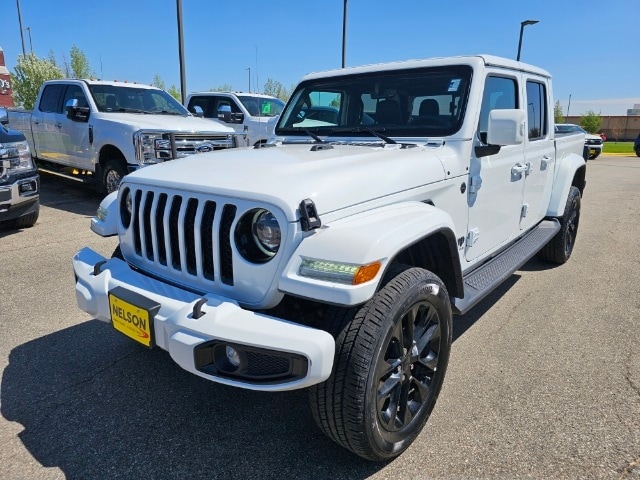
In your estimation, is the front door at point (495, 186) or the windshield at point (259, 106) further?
the windshield at point (259, 106)

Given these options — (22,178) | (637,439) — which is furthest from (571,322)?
(22,178)

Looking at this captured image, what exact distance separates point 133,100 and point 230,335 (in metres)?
7.74

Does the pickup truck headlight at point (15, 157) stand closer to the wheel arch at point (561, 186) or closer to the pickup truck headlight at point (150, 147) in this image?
the pickup truck headlight at point (150, 147)

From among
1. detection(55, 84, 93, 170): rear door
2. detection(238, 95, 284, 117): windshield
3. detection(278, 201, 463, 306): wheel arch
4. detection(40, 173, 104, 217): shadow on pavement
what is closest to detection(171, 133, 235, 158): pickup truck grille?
detection(55, 84, 93, 170): rear door

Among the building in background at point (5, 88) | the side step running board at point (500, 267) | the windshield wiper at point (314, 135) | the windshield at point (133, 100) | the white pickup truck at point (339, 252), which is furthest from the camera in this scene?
the building in background at point (5, 88)

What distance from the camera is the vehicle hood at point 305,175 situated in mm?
2186

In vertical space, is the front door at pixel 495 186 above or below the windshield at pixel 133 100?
below

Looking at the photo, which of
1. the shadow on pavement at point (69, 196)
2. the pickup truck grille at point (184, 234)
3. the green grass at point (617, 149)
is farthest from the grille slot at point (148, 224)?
the green grass at point (617, 149)

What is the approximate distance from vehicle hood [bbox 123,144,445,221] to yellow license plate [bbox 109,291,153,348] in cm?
61

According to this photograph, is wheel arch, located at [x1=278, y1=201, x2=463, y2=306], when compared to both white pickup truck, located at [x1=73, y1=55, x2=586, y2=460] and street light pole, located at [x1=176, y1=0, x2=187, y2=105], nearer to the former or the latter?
white pickup truck, located at [x1=73, y1=55, x2=586, y2=460]

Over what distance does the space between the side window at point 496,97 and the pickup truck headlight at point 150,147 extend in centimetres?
497

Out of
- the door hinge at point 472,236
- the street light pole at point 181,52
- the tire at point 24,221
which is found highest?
the street light pole at point 181,52

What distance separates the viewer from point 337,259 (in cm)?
196

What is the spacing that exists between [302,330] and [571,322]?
2.97 metres
